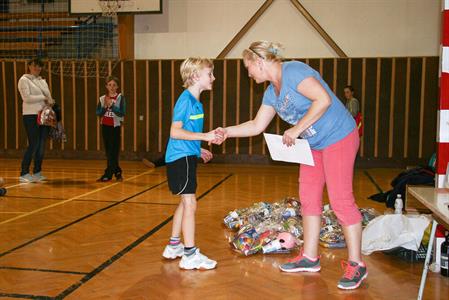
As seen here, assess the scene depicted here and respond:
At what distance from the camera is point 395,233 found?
156 inches

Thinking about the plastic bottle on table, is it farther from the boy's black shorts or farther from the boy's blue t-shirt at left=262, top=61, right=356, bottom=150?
the boy's black shorts

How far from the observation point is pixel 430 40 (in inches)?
420

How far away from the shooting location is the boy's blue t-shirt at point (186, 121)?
11.6 feet

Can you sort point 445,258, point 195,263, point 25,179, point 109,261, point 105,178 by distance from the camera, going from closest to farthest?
point 445,258, point 195,263, point 109,261, point 25,179, point 105,178

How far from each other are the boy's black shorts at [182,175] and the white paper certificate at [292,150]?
1.95ft

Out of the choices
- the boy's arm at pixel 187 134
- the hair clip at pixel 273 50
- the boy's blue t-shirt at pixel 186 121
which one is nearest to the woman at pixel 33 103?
the boy's blue t-shirt at pixel 186 121

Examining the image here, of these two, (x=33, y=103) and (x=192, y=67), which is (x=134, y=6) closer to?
(x=33, y=103)

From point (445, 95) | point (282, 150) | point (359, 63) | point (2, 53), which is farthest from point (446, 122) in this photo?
point (2, 53)

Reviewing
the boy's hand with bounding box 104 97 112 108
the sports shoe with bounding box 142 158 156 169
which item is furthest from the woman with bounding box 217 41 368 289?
the sports shoe with bounding box 142 158 156 169

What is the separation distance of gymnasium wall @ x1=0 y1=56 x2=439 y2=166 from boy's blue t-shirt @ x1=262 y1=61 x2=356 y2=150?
7535 millimetres

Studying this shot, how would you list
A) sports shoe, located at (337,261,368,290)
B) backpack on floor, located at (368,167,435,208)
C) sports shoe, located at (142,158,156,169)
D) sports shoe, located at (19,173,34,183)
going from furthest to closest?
sports shoe, located at (142,158,156,169)
sports shoe, located at (19,173,34,183)
backpack on floor, located at (368,167,435,208)
sports shoe, located at (337,261,368,290)

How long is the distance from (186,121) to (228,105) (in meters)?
7.70

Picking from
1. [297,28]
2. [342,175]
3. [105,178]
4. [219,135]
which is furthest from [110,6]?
[342,175]

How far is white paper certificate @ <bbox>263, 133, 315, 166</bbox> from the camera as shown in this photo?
3.19m
